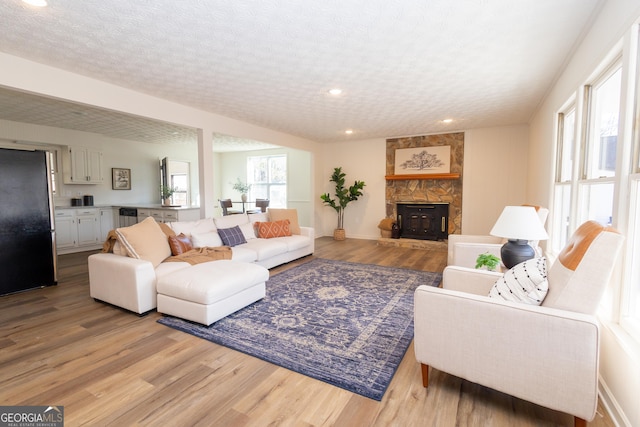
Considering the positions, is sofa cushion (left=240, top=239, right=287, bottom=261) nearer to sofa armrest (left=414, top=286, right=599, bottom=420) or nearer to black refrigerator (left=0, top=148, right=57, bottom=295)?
black refrigerator (left=0, top=148, right=57, bottom=295)

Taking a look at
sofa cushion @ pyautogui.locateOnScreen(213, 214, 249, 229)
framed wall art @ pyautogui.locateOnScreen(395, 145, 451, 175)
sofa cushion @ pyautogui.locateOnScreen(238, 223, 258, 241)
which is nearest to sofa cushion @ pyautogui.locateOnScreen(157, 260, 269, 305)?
sofa cushion @ pyautogui.locateOnScreen(213, 214, 249, 229)

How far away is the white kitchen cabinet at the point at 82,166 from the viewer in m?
5.92

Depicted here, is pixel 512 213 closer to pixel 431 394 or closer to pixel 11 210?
pixel 431 394

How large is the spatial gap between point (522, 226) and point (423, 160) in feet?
14.5

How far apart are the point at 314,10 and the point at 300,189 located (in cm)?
647

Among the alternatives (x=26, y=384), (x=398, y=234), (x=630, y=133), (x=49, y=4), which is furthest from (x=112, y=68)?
(x=398, y=234)

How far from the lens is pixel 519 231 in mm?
2275

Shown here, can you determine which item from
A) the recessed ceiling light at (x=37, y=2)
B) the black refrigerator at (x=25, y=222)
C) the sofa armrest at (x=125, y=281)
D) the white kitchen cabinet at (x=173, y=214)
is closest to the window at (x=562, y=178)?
the sofa armrest at (x=125, y=281)

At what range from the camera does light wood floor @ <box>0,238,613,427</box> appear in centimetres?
157

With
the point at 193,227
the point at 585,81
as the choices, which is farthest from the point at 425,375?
the point at 193,227

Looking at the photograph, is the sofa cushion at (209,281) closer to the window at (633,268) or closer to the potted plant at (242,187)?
the window at (633,268)

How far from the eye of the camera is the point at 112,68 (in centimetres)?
296

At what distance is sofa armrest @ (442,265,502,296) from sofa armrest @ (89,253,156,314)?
2.67 m

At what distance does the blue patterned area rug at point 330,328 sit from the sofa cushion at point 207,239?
0.96 metres
